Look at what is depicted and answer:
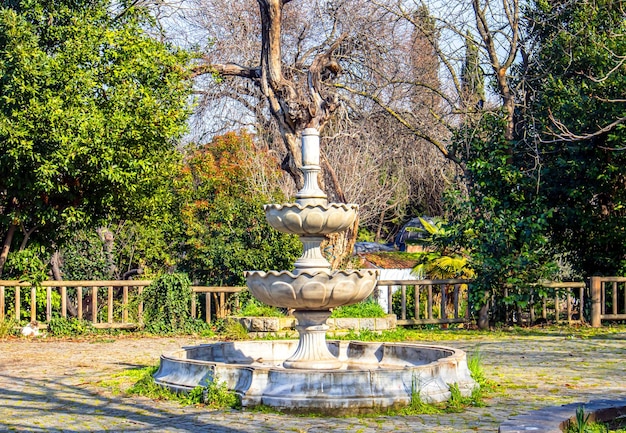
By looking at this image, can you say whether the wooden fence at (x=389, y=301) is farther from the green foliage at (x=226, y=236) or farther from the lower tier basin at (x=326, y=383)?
the lower tier basin at (x=326, y=383)

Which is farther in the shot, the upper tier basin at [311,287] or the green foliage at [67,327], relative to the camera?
the green foliage at [67,327]

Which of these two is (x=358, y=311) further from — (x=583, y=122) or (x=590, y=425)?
(x=590, y=425)

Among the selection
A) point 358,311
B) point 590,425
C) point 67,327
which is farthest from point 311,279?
point 67,327

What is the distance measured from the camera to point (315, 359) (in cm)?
1027

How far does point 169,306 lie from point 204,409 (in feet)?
30.9

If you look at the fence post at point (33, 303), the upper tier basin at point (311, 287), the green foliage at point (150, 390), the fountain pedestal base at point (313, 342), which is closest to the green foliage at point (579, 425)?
the upper tier basin at point (311, 287)

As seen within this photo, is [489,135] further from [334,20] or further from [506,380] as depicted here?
[506,380]

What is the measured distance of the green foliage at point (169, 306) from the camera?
58.9 feet

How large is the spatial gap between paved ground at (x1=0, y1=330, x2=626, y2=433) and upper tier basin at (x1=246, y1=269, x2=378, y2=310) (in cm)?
166

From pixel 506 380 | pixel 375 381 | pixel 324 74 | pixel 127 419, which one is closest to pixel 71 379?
pixel 127 419

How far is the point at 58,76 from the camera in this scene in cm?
1641

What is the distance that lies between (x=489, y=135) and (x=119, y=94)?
8638 millimetres

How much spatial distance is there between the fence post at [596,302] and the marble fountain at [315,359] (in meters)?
8.92

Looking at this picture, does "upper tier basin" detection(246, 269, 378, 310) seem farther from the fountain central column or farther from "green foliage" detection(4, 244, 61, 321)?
"green foliage" detection(4, 244, 61, 321)
